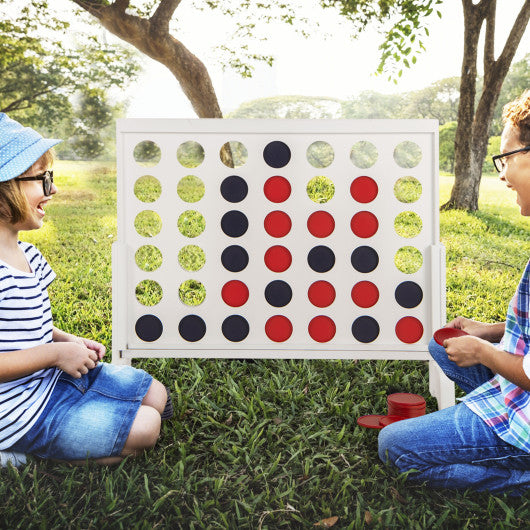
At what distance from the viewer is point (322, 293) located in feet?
7.06

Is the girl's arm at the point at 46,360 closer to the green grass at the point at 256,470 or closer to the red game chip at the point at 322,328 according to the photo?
the green grass at the point at 256,470

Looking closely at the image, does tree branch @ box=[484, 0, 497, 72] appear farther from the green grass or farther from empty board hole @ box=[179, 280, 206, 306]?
the green grass

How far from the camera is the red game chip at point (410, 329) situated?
2129 mm

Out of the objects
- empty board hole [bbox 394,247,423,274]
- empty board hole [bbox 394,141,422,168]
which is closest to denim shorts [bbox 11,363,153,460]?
empty board hole [bbox 394,247,423,274]

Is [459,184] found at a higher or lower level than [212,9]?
lower

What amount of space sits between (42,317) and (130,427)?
374mm

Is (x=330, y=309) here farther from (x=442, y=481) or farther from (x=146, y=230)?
(x=146, y=230)

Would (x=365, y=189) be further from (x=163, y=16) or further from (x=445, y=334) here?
(x=163, y=16)

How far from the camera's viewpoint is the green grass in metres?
1.46

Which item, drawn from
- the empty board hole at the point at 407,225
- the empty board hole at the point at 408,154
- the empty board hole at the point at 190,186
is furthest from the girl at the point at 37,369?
the empty board hole at the point at 408,154

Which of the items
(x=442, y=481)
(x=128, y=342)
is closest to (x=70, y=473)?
(x=128, y=342)

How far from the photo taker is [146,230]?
4.89 metres

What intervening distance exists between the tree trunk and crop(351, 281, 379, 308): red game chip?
4584 mm

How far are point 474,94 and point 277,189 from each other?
16.1 feet
